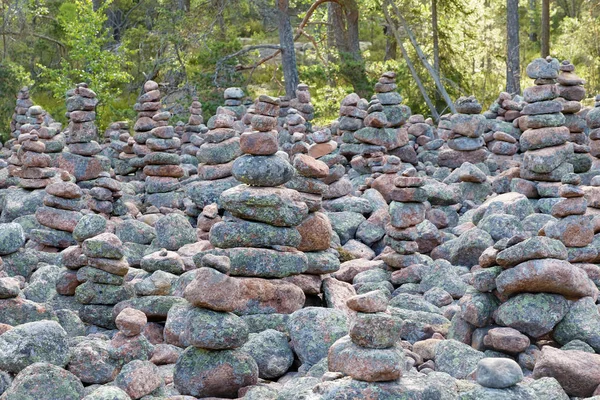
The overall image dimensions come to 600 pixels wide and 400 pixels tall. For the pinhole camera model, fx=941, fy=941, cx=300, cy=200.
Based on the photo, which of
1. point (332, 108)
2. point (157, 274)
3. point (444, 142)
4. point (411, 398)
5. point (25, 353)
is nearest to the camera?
point (411, 398)

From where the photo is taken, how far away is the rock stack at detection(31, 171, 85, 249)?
1500 cm

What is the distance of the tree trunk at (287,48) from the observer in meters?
25.5

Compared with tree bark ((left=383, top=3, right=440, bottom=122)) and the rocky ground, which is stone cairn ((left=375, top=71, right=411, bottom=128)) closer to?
the rocky ground

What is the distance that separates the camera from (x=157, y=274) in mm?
11031

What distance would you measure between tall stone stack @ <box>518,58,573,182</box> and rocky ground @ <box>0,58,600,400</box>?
0.04 metres

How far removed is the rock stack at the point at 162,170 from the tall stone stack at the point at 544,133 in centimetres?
677

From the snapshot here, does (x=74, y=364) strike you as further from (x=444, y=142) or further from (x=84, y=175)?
(x=444, y=142)

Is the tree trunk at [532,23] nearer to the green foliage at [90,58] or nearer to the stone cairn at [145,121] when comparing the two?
the green foliage at [90,58]

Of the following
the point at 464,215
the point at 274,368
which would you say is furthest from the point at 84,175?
the point at 274,368

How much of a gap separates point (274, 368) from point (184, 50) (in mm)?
20723

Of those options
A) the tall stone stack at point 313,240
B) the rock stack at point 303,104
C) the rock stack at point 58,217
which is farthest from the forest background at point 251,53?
the tall stone stack at point 313,240

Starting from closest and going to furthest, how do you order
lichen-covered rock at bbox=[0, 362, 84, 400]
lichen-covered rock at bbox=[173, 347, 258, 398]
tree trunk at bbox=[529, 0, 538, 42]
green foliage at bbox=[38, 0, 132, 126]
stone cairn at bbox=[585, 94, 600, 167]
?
1. lichen-covered rock at bbox=[0, 362, 84, 400]
2. lichen-covered rock at bbox=[173, 347, 258, 398]
3. stone cairn at bbox=[585, 94, 600, 167]
4. green foliage at bbox=[38, 0, 132, 126]
5. tree trunk at bbox=[529, 0, 538, 42]

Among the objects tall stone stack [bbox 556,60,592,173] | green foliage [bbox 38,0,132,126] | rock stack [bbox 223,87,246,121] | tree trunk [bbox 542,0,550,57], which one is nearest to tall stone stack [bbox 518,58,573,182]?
tall stone stack [bbox 556,60,592,173]

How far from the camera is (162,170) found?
18.7 meters
